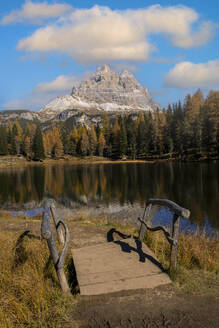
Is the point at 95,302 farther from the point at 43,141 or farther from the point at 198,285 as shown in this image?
→ the point at 43,141

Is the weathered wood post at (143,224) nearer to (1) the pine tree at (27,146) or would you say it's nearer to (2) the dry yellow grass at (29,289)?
(2) the dry yellow grass at (29,289)

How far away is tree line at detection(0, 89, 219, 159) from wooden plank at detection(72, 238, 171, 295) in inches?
2710

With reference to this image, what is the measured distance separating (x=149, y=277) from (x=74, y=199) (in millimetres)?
25244

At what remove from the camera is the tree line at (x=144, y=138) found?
7588 cm

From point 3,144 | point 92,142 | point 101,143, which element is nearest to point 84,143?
point 92,142

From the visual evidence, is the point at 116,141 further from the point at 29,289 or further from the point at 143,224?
the point at 29,289

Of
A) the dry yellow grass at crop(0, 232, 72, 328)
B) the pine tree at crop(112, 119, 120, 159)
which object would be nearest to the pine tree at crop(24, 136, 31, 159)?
the pine tree at crop(112, 119, 120, 159)

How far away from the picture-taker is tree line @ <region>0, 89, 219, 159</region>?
249 ft

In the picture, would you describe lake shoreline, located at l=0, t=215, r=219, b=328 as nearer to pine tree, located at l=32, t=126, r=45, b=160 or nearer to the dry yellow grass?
the dry yellow grass

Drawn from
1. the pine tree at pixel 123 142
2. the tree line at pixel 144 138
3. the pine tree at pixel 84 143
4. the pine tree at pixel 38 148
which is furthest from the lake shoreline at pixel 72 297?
the pine tree at pixel 38 148

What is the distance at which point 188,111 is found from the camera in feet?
285

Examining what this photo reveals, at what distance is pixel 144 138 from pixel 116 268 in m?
100

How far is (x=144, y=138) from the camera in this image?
104750mm

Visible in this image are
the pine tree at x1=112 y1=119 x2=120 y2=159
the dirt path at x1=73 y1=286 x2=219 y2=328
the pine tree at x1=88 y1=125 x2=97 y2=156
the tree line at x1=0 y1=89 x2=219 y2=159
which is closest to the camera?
the dirt path at x1=73 y1=286 x2=219 y2=328
